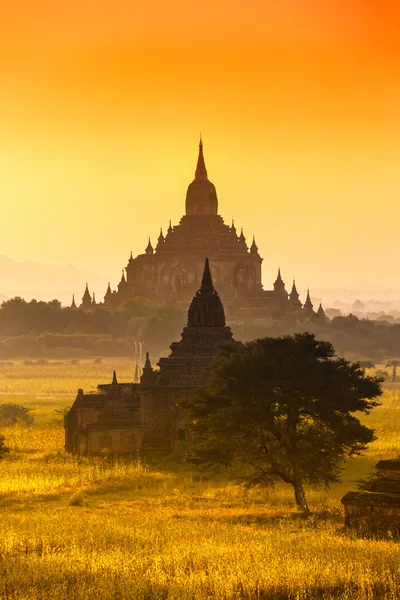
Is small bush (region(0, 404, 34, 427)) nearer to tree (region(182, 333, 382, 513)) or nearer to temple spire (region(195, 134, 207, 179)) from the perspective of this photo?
tree (region(182, 333, 382, 513))

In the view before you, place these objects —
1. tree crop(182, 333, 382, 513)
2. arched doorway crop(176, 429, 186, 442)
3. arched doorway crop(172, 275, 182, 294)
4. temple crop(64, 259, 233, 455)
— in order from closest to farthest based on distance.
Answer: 1. tree crop(182, 333, 382, 513)
2. arched doorway crop(176, 429, 186, 442)
3. temple crop(64, 259, 233, 455)
4. arched doorway crop(172, 275, 182, 294)

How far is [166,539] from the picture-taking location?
79.9 ft

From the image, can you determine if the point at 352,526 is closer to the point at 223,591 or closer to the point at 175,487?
the point at 223,591

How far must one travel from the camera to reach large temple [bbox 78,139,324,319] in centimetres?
14525

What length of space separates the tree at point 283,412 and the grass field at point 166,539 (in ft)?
4.49

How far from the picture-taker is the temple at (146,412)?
161 ft

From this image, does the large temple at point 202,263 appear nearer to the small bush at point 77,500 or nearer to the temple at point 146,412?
the temple at point 146,412

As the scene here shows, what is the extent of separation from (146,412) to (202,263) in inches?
3811

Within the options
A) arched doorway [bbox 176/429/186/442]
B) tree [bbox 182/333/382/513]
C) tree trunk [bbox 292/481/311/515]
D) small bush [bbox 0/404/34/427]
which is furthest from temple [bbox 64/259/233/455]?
tree trunk [bbox 292/481/311/515]

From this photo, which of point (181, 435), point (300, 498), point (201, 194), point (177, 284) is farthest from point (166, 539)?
point (177, 284)

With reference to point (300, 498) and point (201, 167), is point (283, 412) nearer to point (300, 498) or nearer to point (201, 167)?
point (300, 498)

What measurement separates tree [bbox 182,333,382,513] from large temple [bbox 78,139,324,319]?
110 m

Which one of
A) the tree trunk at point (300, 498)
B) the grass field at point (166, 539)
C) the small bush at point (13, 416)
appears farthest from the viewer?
the small bush at point (13, 416)

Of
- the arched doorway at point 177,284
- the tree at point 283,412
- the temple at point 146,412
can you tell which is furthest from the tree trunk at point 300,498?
the arched doorway at point 177,284
